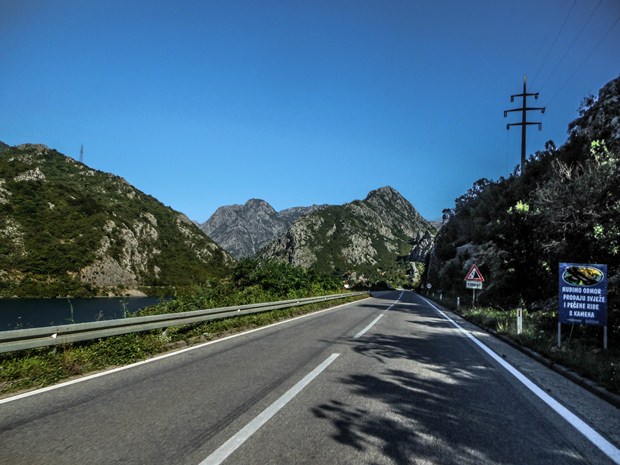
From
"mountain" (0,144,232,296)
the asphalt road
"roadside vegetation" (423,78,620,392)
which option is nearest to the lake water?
the asphalt road

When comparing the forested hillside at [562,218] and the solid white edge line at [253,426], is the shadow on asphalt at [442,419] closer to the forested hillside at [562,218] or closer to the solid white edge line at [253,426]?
the solid white edge line at [253,426]

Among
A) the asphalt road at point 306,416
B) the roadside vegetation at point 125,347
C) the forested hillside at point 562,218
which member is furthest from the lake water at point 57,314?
the forested hillside at point 562,218

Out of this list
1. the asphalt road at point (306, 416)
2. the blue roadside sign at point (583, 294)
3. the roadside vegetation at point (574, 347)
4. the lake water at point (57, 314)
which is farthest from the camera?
the lake water at point (57, 314)

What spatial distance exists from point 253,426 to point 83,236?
377 ft

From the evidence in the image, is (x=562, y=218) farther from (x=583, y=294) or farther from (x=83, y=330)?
(x=83, y=330)

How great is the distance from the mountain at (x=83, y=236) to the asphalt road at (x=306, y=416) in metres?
91.0

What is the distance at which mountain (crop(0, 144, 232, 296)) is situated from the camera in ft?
281

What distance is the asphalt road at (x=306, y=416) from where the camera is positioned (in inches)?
124

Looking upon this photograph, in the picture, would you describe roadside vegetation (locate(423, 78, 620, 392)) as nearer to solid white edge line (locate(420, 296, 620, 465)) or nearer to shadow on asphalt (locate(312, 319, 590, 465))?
solid white edge line (locate(420, 296, 620, 465))

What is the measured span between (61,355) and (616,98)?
102 ft

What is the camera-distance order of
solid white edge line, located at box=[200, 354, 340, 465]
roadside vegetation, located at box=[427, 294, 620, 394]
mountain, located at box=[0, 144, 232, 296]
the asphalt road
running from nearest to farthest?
solid white edge line, located at box=[200, 354, 340, 465], the asphalt road, roadside vegetation, located at box=[427, 294, 620, 394], mountain, located at box=[0, 144, 232, 296]

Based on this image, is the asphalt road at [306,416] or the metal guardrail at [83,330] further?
the metal guardrail at [83,330]

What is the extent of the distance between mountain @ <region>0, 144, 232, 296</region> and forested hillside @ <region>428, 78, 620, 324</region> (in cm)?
9011

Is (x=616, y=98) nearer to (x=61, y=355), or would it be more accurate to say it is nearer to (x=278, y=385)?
(x=278, y=385)
